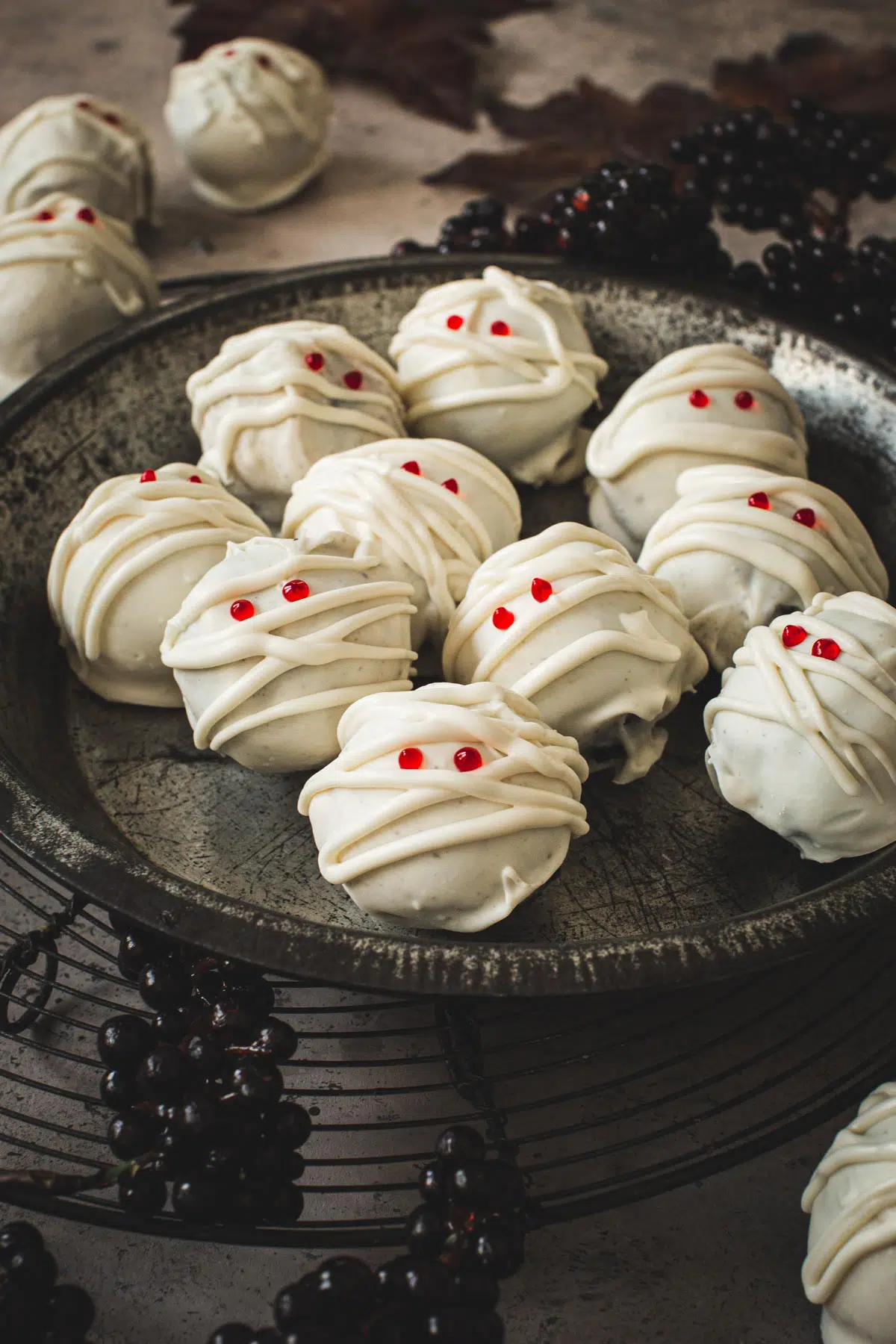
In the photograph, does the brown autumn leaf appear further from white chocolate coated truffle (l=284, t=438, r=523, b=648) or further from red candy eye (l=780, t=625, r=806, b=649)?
red candy eye (l=780, t=625, r=806, b=649)

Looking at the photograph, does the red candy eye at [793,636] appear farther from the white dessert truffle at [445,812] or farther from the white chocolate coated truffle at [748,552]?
the white dessert truffle at [445,812]

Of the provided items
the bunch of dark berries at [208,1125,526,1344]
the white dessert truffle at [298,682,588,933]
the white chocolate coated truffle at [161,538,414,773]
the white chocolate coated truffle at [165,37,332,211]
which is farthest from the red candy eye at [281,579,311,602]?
the white chocolate coated truffle at [165,37,332,211]

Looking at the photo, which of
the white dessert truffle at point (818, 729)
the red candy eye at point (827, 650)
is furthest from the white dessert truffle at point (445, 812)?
the red candy eye at point (827, 650)

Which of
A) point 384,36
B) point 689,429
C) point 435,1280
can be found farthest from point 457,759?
point 384,36

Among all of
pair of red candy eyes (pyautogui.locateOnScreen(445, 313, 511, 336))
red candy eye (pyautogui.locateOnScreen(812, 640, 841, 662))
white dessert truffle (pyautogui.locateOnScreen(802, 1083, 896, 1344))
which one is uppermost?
pair of red candy eyes (pyautogui.locateOnScreen(445, 313, 511, 336))

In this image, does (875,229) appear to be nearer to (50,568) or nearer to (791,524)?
(791,524)
